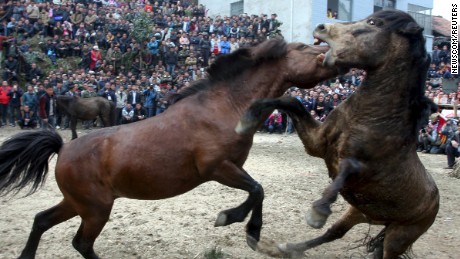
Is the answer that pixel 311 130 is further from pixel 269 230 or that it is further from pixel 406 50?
pixel 269 230

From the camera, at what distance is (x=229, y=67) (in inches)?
181

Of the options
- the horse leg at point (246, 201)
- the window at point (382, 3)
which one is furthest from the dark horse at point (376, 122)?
the window at point (382, 3)

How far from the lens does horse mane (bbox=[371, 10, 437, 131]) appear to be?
11.8 feet

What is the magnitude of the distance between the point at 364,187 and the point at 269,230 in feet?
6.83

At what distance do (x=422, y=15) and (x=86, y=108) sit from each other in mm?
26250

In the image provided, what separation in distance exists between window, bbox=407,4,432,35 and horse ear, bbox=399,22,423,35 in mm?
30913

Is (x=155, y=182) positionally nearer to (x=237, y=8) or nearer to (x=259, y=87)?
(x=259, y=87)

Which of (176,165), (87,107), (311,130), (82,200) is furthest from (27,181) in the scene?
(87,107)

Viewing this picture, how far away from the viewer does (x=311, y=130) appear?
13.4 feet

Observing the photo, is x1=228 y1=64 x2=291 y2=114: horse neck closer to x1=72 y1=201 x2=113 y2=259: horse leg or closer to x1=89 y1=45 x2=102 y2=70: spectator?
x1=72 y1=201 x2=113 y2=259: horse leg

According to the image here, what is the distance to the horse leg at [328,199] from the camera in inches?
134

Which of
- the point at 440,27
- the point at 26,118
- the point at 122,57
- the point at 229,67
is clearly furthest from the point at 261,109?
the point at 440,27

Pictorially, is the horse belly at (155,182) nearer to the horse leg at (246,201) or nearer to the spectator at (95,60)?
the horse leg at (246,201)

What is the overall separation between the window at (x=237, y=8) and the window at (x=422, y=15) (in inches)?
432
